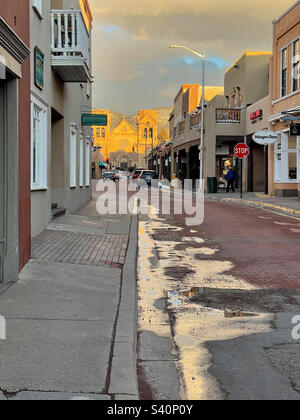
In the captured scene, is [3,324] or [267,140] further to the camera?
[267,140]

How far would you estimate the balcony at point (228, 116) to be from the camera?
130 ft

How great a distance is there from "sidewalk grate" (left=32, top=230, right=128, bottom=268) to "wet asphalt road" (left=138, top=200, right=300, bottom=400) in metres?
0.56

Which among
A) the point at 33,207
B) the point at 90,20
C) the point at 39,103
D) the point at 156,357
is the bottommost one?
the point at 156,357

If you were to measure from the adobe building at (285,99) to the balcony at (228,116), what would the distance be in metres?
9.75

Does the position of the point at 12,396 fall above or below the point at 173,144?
below

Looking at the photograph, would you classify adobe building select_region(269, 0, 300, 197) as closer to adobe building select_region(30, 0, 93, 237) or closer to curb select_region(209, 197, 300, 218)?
curb select_region(209, 197, 300, 218)

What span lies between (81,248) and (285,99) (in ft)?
66.0

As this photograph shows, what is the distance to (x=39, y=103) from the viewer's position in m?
12.2

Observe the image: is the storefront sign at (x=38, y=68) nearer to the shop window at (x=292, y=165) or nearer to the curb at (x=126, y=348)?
the curb at (x=126, y=348)

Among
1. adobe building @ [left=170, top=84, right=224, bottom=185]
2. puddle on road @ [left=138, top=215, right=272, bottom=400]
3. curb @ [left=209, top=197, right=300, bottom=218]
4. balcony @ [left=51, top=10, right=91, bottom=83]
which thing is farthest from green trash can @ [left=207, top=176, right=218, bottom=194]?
puddle on road @ [left=138, top=215, right=272, bottom=400]

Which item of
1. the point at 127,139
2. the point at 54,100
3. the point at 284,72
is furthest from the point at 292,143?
the point at 127,139
